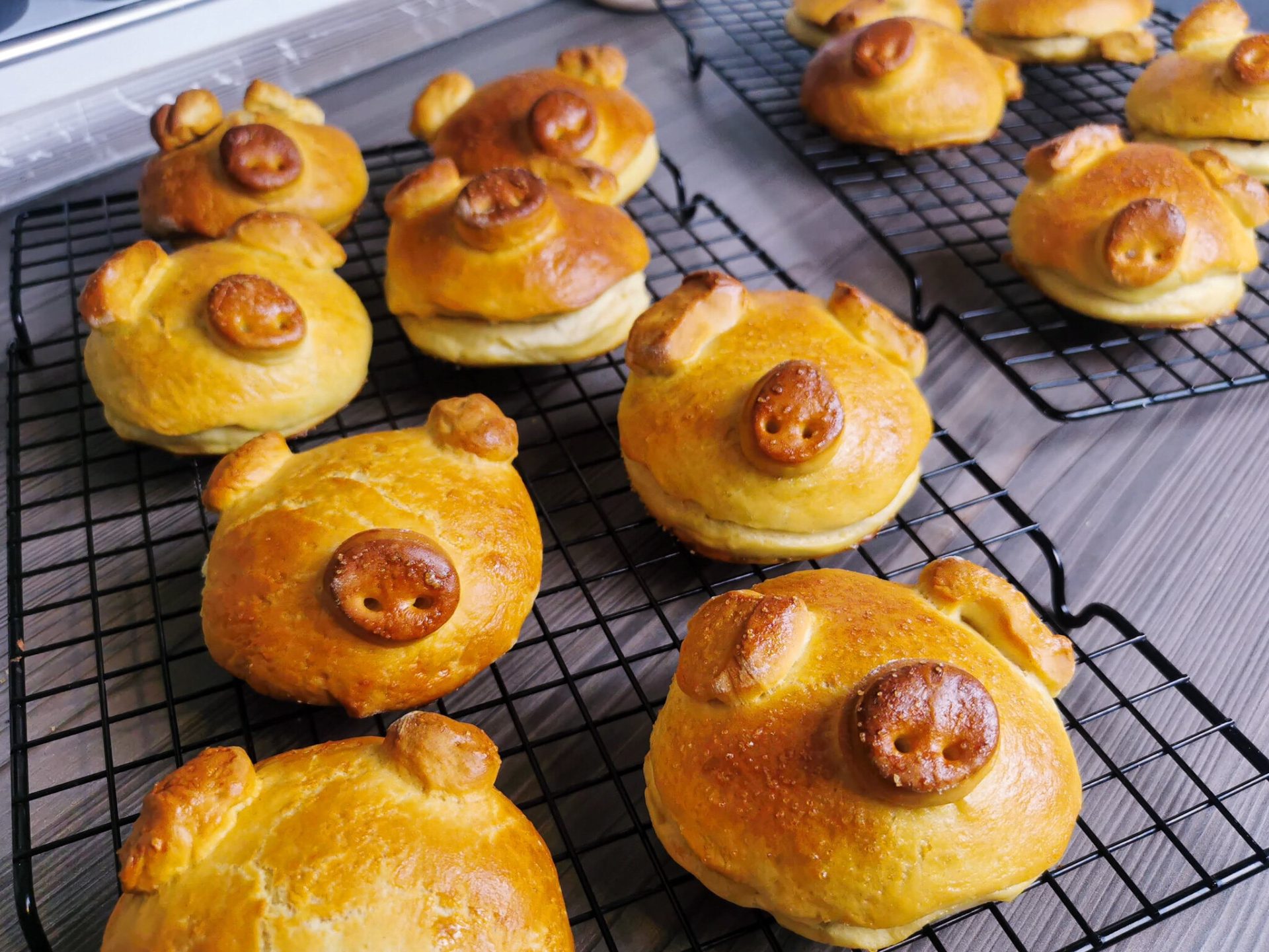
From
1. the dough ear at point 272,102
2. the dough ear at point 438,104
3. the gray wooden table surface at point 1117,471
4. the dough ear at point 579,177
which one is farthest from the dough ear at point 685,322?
the dough ear at point 272,102

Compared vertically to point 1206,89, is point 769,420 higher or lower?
lower

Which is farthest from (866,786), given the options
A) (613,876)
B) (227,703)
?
(227,703)

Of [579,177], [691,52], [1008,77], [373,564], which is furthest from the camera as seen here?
[691,52]

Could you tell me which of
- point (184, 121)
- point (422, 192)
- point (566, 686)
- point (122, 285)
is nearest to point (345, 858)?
point (566, 686)

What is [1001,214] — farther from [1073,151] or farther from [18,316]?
[18,316]

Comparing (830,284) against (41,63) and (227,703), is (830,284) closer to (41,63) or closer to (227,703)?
(227,703)

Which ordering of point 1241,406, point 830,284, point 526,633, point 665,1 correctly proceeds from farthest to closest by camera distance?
point 665,1, point 830,284, point 1241,406, point 526,633

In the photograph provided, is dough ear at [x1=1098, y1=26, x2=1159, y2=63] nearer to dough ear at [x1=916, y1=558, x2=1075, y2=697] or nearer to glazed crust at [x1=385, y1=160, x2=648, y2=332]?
glazed crust at [x1=385, y1=160, x2=648, y2=332]
